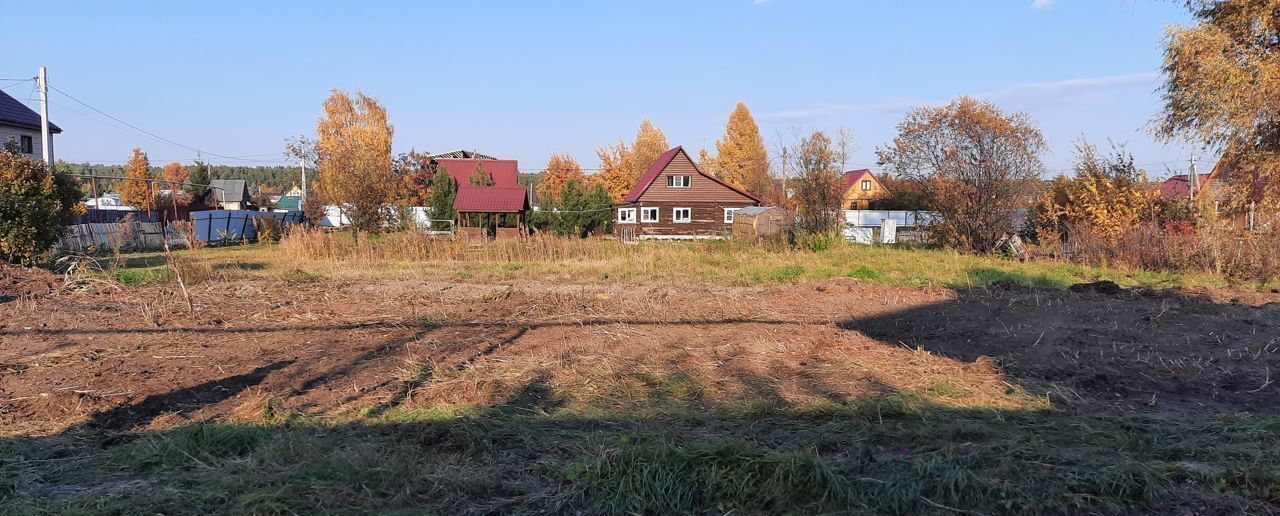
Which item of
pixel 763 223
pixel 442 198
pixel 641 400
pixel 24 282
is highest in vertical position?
pixel 442 198

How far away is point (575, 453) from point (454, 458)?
26.1 inches

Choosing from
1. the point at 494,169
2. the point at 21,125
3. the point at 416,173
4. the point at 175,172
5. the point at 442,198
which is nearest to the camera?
the point at 21,125

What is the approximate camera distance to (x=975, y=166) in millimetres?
21484

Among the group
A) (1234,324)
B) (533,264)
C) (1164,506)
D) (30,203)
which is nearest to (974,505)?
(1164,506)

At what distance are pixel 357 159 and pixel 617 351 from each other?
2611 cm

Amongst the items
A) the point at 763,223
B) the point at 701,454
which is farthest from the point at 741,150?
the point at 701,454

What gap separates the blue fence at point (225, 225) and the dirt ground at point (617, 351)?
2380cm

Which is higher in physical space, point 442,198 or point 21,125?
point 21,125

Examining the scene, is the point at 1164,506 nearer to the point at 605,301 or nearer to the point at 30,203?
the point at 605,301

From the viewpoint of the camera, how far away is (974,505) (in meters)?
3.52

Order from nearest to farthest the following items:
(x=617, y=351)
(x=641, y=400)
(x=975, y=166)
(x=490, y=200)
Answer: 1. (x=641, y=400)
2. (x=617, y=351)
3. (x=975, y=166)
4. (x=490, y=200)

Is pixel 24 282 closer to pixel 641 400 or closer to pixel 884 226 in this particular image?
pixel 641 400

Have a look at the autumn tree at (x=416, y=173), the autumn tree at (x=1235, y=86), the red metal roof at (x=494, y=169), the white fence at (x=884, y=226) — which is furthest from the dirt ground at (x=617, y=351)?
the red metal roof at (x=494, y=169)

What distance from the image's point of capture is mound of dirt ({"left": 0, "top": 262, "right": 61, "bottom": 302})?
1099 centimetres
